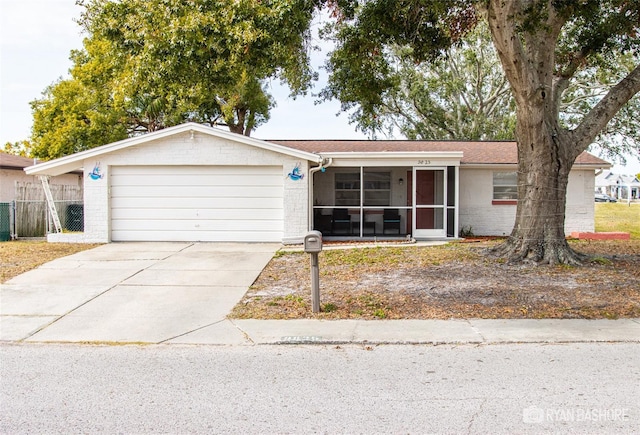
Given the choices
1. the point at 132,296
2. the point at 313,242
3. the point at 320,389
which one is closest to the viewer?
the point at 320,389

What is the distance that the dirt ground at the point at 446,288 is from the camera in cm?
782

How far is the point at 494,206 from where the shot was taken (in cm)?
1812

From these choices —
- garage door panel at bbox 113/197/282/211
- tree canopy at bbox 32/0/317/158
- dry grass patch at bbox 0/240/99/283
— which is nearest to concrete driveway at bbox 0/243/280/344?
dry grass patch at bbox 0/240/99/283

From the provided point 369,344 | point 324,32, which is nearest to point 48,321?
point 369,344

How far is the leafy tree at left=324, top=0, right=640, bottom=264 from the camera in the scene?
10.2m

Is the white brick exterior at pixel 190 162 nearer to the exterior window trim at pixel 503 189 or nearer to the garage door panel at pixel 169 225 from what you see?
the garage door panel at pixel 169 225

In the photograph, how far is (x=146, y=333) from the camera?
22.8 feet

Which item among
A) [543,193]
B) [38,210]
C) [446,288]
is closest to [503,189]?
[543,193]

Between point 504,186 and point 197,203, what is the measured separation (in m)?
10.3

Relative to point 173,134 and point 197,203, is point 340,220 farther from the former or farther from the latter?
point 173,134

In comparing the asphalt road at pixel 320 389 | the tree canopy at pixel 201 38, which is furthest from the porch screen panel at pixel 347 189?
the asphalt road at pixel 320 389

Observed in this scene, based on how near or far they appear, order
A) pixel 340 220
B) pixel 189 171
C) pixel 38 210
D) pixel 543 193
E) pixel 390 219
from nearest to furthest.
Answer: pixel 543 193 < pixel 189 171 < pixel 340 220 < pixel 38 210 < pixel 390 219

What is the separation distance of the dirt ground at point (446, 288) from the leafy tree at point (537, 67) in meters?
1.03

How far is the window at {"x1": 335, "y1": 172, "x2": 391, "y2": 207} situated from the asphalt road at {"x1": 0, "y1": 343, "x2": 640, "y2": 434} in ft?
42.3
